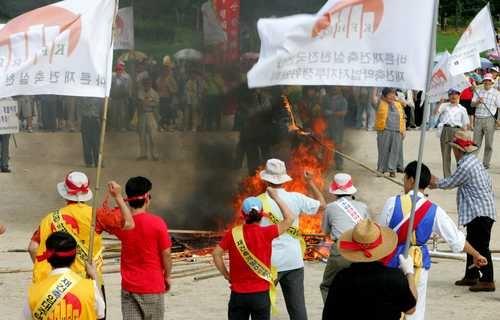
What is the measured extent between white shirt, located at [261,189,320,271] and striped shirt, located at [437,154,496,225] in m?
2.41

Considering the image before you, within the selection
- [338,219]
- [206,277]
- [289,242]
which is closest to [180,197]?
[206,277]

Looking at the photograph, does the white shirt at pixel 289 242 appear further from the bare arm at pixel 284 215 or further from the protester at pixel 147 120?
the protester at pixel 147 120

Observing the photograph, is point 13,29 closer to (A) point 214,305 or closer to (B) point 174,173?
(A) point 214,305

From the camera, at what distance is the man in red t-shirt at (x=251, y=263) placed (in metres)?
8.53

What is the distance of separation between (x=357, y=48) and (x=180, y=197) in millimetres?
7917

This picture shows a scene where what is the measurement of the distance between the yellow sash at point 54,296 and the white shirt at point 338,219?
9.77 feet

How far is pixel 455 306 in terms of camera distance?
1098 centimetres

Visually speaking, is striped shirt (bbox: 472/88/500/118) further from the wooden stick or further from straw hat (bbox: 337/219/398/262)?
straw hat (bbox: 337/219/398/262)

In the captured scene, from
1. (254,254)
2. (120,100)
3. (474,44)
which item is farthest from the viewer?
(120,100)

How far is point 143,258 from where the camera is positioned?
8.32 m

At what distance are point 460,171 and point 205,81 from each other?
5.38 metres

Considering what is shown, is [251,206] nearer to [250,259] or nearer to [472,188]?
[250,259]

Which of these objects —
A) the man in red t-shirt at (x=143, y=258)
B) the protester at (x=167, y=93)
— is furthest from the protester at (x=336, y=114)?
the man in red t-shirt at (x=143, y=258)

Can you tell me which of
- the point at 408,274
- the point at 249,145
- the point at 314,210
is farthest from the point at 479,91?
the point at 408,274
